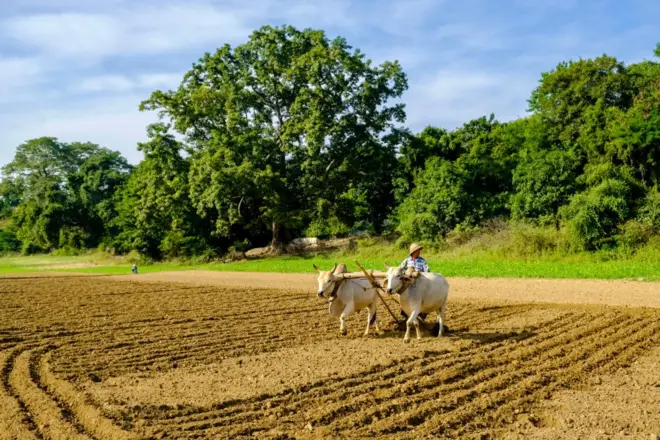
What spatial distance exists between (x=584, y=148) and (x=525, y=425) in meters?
30.1

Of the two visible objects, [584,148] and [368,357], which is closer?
[368,357]

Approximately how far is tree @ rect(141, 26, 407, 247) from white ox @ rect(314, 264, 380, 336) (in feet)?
88.0

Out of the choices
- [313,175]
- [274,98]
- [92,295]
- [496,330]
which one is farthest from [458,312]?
[274,98]

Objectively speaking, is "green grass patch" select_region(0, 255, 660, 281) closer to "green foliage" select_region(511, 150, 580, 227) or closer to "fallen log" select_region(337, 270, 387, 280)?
"green foliage" select_region(511, 150, 580, 227)

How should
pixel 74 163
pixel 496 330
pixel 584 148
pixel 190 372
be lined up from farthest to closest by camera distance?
1. pixel 74 163
2. pixel 584 148
3. pixel 496 330
4. pixel 190 372

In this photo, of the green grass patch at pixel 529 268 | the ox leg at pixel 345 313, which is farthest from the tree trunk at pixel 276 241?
the ox leg at pixel 345 313

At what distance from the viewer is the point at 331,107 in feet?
133

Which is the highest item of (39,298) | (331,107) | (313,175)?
(331,107)

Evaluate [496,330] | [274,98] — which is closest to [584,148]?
[274,98]

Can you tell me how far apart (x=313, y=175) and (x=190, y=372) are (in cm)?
3271

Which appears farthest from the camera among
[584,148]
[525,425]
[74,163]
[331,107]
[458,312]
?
[74,163]

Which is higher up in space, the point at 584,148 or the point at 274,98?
the point at 274,98

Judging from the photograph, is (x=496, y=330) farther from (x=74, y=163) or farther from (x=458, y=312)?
(x=74, y=163)

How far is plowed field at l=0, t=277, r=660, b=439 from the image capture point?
6.62 metres
